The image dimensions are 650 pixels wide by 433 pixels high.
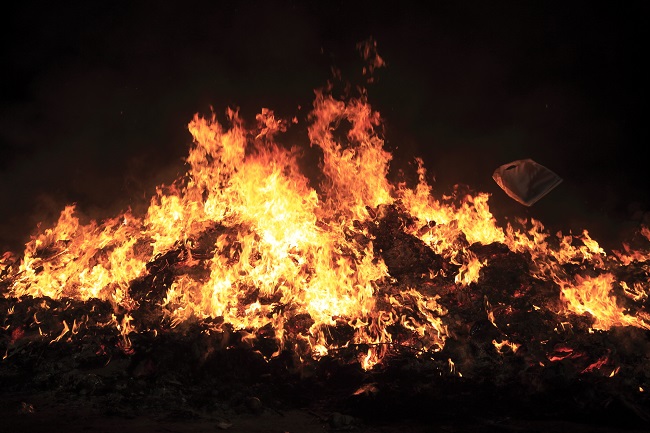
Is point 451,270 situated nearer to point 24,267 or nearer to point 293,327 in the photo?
point 293,327

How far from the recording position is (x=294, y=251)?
27.3 feet

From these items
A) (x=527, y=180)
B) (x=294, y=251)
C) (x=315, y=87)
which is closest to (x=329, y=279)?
(x=294, y=251)

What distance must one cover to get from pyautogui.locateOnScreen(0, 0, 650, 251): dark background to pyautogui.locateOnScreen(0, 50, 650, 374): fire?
39.5 inches

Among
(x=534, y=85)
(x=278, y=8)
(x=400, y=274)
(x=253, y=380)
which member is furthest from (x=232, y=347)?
(x=534, y=85)

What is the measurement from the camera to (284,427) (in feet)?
16.8

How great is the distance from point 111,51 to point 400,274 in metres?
Answer: 9.69

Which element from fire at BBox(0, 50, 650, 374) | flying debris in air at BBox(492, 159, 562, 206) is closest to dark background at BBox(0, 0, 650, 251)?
fire at BBox(0, 50, 650, 374)

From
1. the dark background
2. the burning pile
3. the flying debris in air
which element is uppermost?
the dark background

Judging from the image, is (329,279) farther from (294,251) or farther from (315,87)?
(315,87)

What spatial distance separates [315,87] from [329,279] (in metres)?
6.15

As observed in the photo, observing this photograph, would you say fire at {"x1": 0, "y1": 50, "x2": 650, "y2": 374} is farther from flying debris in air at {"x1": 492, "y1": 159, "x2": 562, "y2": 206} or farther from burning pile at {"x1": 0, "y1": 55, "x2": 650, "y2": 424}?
flying debris in air at {"x1": 492, "y1": 159, "x2": 562, "y2": 206}

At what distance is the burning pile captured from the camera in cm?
661

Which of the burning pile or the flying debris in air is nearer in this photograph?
the burning pile

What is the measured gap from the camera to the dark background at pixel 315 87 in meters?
12.1
